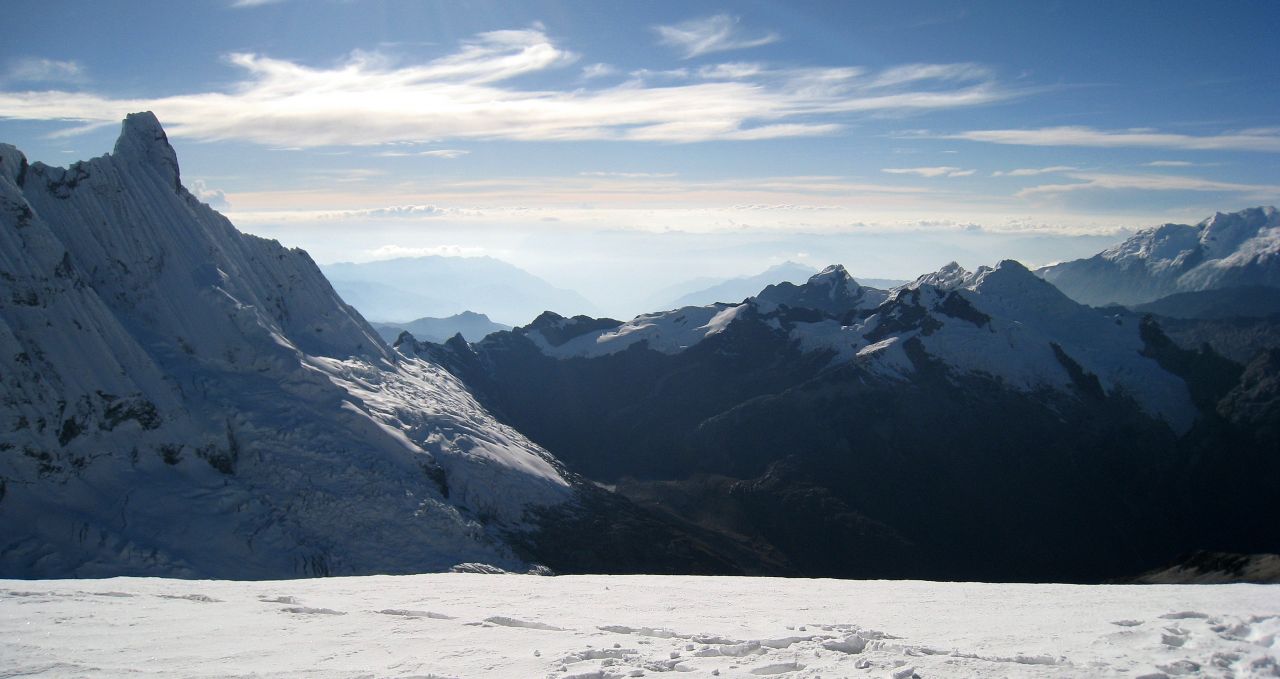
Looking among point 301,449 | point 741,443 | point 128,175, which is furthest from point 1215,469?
point 128,175

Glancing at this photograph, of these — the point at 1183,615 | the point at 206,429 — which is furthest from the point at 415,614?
the point at 206,429

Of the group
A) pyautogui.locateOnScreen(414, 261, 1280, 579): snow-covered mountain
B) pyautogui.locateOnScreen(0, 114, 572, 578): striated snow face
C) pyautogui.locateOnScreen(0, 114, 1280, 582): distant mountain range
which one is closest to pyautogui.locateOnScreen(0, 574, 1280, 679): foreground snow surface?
pyautogui.locateOnScreen(0, 114, 572, 578): striated snow face

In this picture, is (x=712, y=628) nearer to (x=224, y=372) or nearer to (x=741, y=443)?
(x=224, y=372)

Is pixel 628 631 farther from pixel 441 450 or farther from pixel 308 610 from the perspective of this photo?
pixel 441 450

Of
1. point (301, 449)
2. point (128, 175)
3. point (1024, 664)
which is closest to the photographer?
point (1024, 664)

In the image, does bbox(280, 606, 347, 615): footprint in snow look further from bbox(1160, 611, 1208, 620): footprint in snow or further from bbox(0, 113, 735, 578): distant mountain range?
bbox(0, 113, 735, 578): distant mountain range

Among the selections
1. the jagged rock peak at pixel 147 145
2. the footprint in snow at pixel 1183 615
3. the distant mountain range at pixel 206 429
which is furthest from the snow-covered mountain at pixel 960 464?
the footprint in snow at pixel 1183 615
